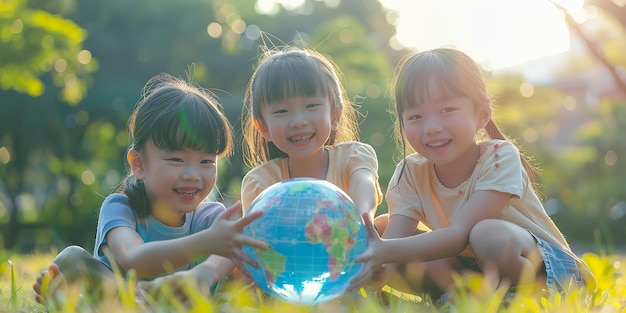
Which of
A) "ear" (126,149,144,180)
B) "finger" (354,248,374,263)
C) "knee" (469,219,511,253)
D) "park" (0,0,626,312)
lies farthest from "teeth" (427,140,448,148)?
"park" (0,0,626,312)

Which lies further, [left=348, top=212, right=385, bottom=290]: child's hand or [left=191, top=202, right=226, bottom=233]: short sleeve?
[left=191, top=202, right=226, bottom=233]: short sleeve

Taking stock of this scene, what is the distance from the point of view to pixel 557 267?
11.8 feet

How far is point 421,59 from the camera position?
388 cm

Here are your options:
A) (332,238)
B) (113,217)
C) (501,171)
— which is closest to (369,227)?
(332,238)

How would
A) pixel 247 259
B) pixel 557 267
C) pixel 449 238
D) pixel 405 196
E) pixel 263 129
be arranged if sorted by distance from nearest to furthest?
pixel 247 259, pixel 449 238, pixel 557 267, pixel 405 196, pixel 263 129

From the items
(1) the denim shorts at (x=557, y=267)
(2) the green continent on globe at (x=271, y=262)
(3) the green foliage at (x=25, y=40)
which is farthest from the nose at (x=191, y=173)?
(3) the green foliage at (x=25, y=40)

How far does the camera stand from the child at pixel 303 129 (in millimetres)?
3975

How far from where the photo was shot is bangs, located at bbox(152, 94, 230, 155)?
12.4ft

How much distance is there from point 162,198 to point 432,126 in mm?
1452

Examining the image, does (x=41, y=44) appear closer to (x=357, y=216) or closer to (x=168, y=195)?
(x=168, y=195)

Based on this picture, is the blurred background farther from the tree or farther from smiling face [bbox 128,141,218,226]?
smiling face [bbox 128,141,218,226]

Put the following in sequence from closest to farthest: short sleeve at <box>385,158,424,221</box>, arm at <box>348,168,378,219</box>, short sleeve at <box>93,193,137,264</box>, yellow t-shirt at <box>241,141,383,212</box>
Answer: short sleeve at <box>93,193,137,264</box>
arm at <box>348,168,378,219</box>
short sleeve at <box>385,158,424,221</box>
yellow t-shirt at <box>241,141,383,212</box>

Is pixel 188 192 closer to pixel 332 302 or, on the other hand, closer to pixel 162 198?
pixel 162 198

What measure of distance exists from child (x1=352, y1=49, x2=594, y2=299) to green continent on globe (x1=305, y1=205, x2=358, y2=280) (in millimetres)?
227
